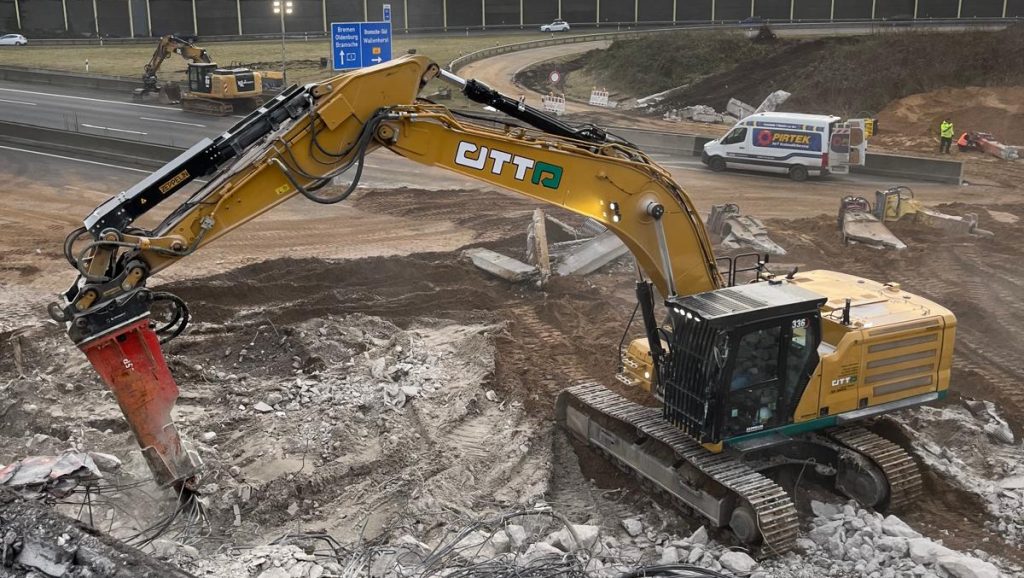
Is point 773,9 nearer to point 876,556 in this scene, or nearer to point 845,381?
point 845,381

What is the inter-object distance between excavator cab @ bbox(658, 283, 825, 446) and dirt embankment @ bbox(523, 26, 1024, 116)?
102ft

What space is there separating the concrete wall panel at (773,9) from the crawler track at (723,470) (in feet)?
192

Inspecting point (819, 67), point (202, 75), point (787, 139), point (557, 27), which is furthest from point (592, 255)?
point (557, 27)

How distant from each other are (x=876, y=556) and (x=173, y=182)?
7545 millimetres

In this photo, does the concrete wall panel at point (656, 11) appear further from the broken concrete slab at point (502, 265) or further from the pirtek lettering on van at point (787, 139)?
the broken concrete slab at point (502, 265)

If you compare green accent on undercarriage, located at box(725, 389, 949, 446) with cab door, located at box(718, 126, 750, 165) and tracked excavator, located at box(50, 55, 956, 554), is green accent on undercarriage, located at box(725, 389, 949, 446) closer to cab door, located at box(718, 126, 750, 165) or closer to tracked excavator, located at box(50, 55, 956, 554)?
tracked excavator, located at box(50, 55, 956, 554)

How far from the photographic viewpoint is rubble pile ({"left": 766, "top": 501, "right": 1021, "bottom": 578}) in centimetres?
898

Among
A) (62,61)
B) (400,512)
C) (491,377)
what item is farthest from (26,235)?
(62,61)

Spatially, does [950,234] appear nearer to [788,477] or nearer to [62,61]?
[788,477]

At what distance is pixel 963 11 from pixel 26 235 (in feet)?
189

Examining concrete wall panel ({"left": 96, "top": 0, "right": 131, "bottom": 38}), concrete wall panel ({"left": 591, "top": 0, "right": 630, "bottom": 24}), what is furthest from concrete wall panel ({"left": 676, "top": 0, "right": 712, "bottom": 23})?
concrete wall panel ({"left": 96, "top": 0, "right": 131, "bottom": 38})

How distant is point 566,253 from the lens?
18.6 metres

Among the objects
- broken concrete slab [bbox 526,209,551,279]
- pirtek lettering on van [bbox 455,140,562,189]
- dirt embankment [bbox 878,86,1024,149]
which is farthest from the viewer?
dirt embankment [bbox 878,86,1024,149]

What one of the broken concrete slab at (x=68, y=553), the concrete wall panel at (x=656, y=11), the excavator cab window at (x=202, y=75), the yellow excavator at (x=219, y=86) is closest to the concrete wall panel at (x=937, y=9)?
the concrete wall panel at (x=656, y=11)
